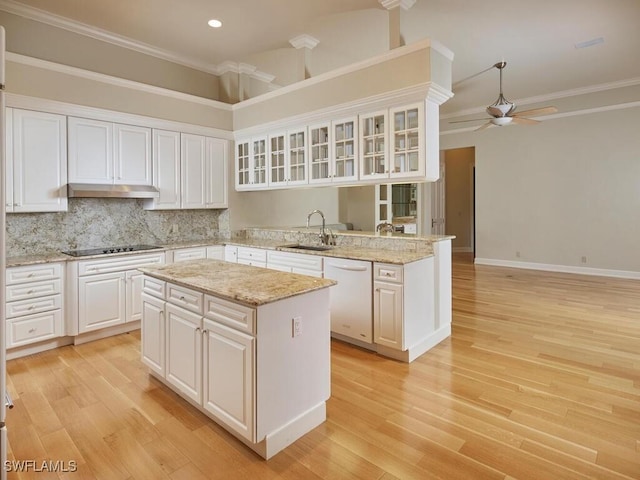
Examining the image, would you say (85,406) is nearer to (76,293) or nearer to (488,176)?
(76,293)

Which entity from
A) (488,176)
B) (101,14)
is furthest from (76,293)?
(488,176)

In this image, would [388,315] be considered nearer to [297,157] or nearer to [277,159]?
[297,157]

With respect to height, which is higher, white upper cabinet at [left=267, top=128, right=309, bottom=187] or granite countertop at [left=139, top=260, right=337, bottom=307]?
white upper cabinet at [left=267, top=128, right=309, bottom=187]

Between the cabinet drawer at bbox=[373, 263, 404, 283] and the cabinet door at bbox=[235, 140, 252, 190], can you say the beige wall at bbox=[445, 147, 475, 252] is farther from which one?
the cabinet drawer at bbox=[373, 263, 404, 283]

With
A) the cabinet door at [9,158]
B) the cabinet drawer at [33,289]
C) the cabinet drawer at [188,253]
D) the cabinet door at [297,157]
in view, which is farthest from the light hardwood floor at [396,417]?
the cabinet door at [297,157]

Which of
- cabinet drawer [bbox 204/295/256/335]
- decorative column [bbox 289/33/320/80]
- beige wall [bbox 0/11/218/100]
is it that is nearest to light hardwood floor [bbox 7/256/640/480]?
cabinet drawer [bbox 204/295/256/335]

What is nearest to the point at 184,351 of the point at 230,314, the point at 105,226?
the point at 230,314

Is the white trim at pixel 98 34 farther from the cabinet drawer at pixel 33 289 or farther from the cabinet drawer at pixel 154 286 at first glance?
the cabinet drawer at pixel 154 286

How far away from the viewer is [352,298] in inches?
140

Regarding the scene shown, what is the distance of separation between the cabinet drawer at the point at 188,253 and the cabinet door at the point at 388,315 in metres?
2.38

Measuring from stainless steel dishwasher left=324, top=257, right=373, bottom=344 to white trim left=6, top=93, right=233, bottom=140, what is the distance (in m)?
2.75

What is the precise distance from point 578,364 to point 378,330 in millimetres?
1691

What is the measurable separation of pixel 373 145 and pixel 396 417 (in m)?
2.60

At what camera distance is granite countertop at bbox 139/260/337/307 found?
2.05 metres
